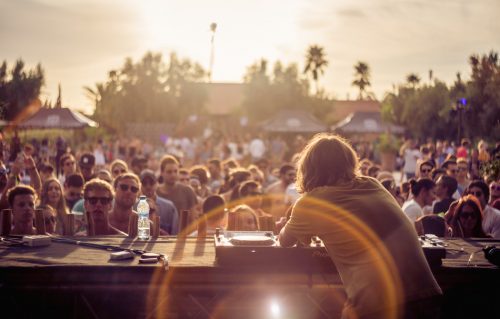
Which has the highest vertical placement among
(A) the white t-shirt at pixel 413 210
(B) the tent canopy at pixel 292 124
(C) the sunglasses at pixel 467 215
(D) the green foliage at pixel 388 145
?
(B) the tent canopy at pixel 292 124

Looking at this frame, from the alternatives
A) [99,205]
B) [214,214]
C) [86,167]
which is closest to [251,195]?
[214,214]

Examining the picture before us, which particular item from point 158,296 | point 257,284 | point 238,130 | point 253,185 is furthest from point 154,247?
point 238,130

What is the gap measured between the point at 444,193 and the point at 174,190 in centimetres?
373

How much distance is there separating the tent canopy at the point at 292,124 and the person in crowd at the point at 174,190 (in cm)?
2763

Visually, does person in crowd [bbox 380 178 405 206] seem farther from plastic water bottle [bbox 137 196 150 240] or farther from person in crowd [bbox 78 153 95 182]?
person in crowd [bbox 78 153 95 182]

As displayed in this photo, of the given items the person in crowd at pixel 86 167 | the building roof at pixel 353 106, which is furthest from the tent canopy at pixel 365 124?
the building roof at pixel 353 106

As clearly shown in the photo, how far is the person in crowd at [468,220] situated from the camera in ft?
21.4

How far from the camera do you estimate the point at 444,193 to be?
338 inches

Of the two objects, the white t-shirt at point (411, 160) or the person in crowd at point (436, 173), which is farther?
the white t-shirt at point (411, 160)

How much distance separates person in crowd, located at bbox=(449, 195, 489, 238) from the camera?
21.4 feet

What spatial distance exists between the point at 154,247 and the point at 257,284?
0.99 meters

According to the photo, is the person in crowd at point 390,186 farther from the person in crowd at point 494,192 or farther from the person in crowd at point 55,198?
the person in crowd at point 55,198

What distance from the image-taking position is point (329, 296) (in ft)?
14.4

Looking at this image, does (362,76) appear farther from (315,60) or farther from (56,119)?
(56,119)
